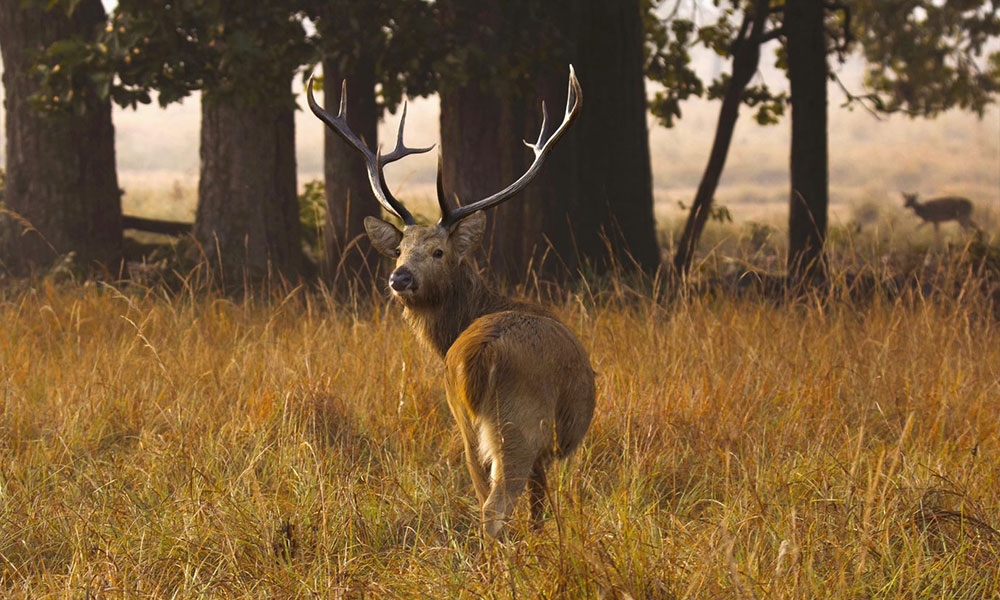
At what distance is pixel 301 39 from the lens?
29.2 feet

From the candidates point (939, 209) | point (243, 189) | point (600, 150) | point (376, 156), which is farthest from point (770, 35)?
point (939, 209)

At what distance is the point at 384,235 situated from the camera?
4.23 m

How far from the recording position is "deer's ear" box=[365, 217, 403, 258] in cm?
420

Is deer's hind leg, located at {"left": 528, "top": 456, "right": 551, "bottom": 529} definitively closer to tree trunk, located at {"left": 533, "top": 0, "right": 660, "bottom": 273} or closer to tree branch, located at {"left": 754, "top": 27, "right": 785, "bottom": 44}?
tree trunk, located at {"left": 533, "top": 0, "right": 660, "bottom": 273}

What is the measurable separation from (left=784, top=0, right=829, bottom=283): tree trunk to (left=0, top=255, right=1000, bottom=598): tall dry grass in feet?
14.3

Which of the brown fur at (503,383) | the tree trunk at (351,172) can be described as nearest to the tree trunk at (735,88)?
the tree trunk at (351,172)

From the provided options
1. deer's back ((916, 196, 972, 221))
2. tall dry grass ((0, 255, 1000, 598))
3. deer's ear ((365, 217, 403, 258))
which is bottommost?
tall dry grass ((0, 255, 1000, 598))

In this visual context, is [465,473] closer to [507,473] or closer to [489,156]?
[507,473]

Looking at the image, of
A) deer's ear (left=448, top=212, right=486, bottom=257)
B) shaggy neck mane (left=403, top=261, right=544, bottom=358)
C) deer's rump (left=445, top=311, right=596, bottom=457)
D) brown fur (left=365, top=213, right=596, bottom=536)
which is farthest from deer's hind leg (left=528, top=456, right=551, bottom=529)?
deer's ear (left=448, top=212, right=486, bottom=257)

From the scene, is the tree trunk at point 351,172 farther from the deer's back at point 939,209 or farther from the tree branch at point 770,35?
the deer's back at point 939,209

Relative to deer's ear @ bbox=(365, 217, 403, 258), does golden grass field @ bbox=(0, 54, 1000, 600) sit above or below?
below

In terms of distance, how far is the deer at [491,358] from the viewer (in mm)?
3539

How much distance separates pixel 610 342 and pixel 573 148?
3.54m

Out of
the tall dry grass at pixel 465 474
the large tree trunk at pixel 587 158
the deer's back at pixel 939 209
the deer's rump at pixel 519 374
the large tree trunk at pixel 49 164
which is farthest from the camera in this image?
the deer's back at pixel 939 209
